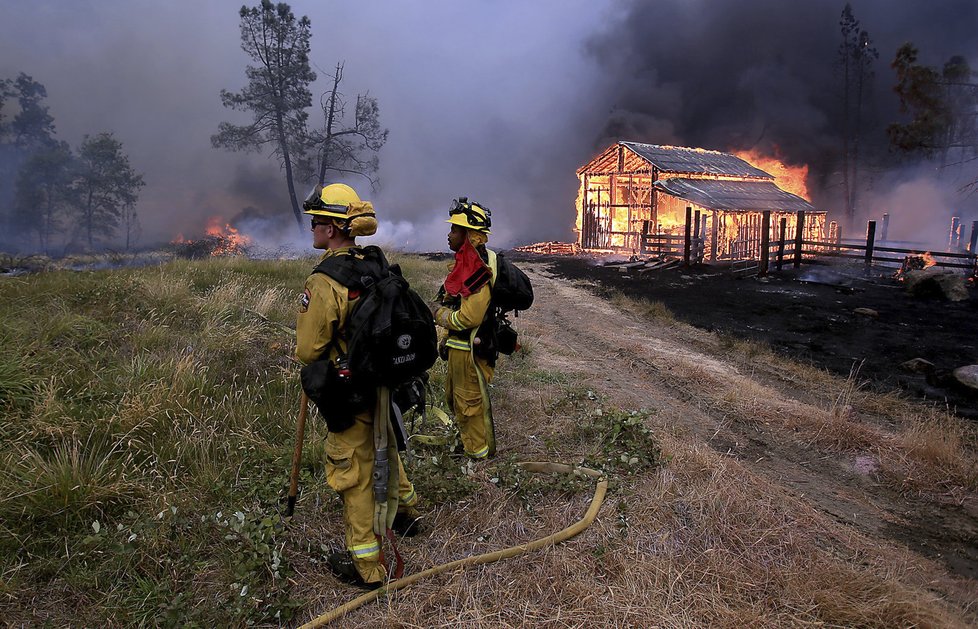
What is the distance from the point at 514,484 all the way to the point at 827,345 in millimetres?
8827

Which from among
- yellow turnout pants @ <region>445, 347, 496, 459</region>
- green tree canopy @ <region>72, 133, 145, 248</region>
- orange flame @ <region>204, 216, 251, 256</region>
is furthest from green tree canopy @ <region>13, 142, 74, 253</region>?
yellow turnout pants @ <region>445, 347, 496, 459</region>

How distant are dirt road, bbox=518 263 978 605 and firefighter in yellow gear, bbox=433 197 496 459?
1886mm

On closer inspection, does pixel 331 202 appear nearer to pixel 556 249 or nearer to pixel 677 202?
pixel 677 202

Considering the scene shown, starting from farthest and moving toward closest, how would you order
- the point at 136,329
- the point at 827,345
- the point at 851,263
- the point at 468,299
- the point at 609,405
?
1. the point at 851,263
2. the point at 827,345
3. the point at 136,329
4. the point at 609,405
5. the point at 468,299

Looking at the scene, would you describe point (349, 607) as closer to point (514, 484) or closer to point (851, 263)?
point (514, 484)

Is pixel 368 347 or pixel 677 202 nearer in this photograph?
pixel 368 347

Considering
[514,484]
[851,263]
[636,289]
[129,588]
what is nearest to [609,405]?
[514,484]

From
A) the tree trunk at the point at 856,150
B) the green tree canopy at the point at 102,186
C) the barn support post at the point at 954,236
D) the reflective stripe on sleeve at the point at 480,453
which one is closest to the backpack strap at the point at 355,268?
the reflective stripe on sleeve at the point at 480,453

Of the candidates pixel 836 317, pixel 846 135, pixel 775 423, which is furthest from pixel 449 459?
pixel 846 135

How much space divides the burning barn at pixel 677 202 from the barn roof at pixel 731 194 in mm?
38

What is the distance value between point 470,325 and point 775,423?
12.5 ft

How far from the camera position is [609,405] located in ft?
18.1

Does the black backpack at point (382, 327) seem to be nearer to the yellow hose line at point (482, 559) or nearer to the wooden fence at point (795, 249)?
the yellow hose line at point (482, 559)

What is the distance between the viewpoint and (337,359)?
2.92m
